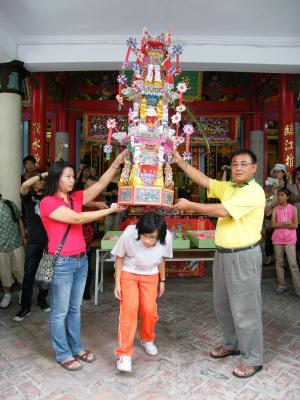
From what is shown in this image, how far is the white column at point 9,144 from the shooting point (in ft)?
17.4

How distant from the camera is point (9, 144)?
5.33 meters

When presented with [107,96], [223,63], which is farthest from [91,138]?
[223,63]

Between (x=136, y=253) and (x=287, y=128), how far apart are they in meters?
5.74

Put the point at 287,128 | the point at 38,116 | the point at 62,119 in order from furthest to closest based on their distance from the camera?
the point at 62,119 → the point at 38,116 → the point at 287,128

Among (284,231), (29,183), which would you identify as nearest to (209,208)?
(29,183)

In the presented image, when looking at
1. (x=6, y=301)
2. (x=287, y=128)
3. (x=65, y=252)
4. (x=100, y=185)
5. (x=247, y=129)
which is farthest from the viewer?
(x=247, y=129)

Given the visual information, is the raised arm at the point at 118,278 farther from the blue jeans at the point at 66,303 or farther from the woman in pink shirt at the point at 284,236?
the woman in pink shirt at the point at 284,236

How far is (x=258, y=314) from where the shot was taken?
2.82 m

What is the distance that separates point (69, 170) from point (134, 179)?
1.90ft

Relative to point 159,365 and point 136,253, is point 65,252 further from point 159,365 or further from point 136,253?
point 159,365

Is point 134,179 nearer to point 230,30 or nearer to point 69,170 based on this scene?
point 69,170

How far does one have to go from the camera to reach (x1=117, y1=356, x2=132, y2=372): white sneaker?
2.81 meters

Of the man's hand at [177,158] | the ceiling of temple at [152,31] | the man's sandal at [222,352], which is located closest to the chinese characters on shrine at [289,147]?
the ceiling of temple at [152,31]

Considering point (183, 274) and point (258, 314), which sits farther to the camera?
point (183, 274)
